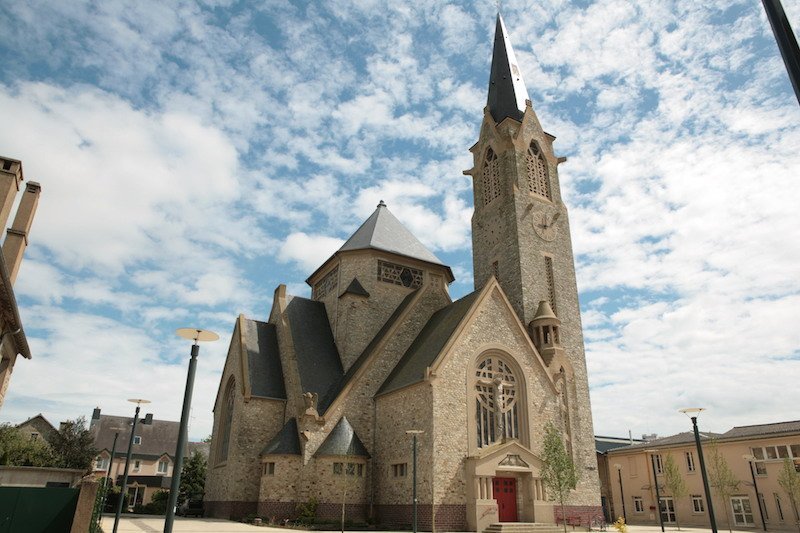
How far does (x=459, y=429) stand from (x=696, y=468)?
2452cm

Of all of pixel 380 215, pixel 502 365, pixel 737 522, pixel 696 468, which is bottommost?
pixel 737 522

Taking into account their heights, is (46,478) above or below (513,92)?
below

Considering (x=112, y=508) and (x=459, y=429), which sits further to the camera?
(x=112, y=508)

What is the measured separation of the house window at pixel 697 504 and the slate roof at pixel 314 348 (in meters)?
26.9

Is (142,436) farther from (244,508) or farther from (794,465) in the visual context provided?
(794,465)

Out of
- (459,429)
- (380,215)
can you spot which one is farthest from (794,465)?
(380,215)

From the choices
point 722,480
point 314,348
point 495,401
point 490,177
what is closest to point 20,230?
point 314,348

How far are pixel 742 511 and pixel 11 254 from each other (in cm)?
4433

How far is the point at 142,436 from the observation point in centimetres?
6241

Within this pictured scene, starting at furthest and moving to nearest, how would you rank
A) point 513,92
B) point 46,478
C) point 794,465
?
point 513,92, point 794,465, point 46,478

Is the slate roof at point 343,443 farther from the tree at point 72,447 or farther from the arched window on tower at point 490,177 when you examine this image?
the tree at point 72,447

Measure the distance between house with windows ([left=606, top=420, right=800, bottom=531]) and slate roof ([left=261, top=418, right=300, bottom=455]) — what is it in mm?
20337

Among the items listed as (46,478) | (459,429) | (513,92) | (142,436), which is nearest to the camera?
(459,429)

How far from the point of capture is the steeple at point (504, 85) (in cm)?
3744
